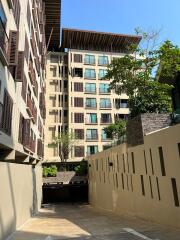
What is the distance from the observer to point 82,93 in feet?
147

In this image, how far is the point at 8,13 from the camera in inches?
453

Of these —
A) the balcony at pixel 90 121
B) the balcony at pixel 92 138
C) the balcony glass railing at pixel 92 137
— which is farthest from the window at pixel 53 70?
the balcony at pixel 92 138

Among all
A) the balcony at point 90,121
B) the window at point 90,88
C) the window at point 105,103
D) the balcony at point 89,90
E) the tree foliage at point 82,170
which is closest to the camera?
the tree foliage at point 82,170

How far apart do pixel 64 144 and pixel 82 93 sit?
10.5m

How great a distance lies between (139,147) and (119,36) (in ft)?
120

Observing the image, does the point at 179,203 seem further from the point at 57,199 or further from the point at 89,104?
the point at 89,104

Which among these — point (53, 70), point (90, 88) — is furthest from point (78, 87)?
point (53, 70)

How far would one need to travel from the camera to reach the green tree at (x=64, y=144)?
128 ft

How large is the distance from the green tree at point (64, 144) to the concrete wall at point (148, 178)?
17.1 metres

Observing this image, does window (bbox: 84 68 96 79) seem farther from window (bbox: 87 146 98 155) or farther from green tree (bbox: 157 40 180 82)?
green tree (bbox: 157 40 180 82)

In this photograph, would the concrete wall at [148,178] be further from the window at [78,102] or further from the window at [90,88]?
the window at [90,88]

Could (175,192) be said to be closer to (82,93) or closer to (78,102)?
(78,102)

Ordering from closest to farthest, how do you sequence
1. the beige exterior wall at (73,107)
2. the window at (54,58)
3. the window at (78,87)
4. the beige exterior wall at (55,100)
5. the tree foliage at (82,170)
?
the tree foliage at (82,170), the beige exterior wall at (73,107), the beige exterior wall at (55,100), the window at (78,87), the window at (54,58)

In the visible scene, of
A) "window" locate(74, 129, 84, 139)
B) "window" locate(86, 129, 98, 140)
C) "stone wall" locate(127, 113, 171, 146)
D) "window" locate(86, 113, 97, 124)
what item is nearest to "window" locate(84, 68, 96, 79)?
"window" locate(86, 113, 97, 124)
